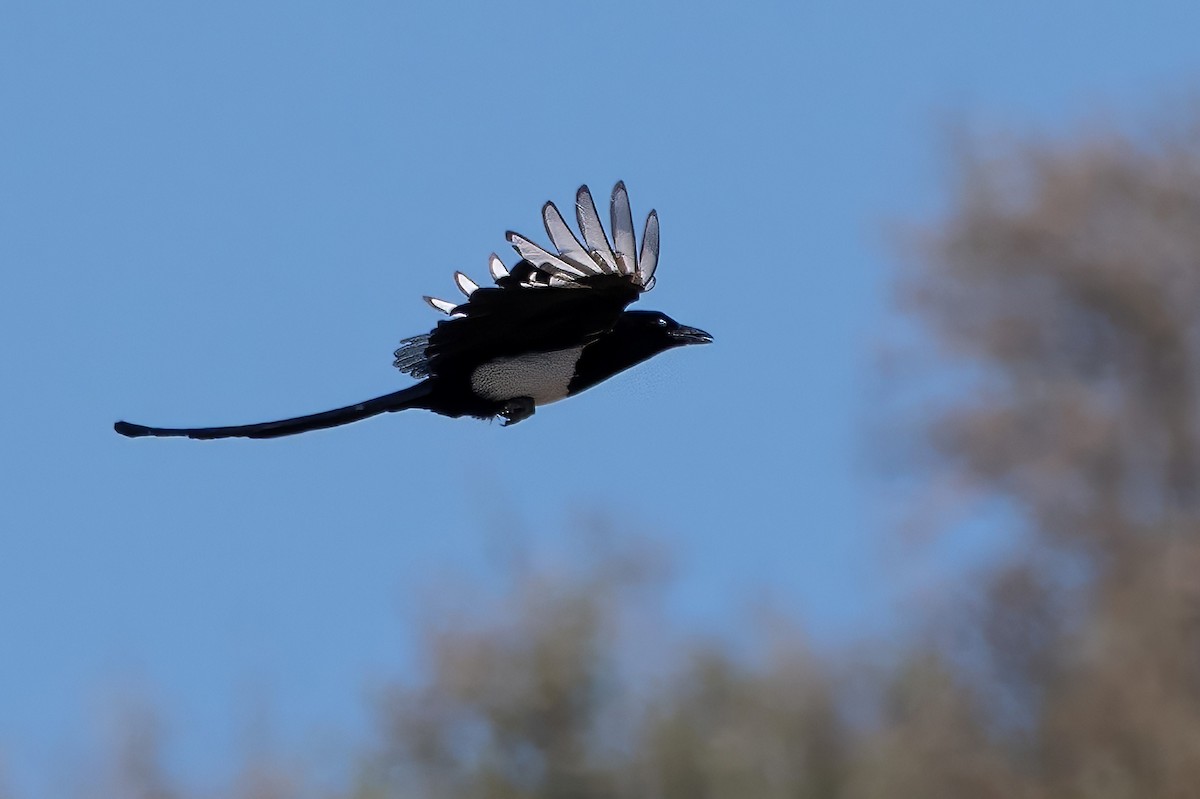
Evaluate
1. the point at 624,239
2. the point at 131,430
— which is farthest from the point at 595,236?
the point at 131,430

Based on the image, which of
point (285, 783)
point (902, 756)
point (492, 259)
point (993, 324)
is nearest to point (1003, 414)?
point (993, 324)

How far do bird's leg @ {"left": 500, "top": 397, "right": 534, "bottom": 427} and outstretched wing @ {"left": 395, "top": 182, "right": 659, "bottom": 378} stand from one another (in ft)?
0.40

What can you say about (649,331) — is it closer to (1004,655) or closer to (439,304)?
(439,304)

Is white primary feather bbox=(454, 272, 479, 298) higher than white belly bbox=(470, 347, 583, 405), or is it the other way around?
white primary feather bbox=(454, 272, 479, 298)

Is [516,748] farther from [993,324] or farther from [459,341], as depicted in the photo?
[993,324]

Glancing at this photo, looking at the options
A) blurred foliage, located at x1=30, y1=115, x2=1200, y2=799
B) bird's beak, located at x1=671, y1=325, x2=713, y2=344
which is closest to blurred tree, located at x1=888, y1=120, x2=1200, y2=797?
blurred foliage, located at x1=30, y1=115, x2=1200, y2=799

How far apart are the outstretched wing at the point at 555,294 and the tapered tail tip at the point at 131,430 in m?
0.69

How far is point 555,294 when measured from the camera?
3959 millimetres

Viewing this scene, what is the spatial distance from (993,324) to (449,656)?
7.57 metres

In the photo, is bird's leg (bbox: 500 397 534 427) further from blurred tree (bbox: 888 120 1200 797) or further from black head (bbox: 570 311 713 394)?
blurred tree (bbox: 888 120 1200 797)

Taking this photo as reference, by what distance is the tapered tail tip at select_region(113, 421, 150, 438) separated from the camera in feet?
12.9

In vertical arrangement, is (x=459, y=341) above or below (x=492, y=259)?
below

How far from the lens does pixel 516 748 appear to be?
977cm

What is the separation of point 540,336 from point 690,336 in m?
0.48
